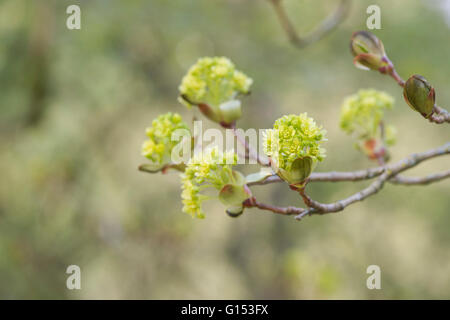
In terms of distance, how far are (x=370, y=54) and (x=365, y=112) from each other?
1.02 ft

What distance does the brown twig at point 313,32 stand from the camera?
1.62 m

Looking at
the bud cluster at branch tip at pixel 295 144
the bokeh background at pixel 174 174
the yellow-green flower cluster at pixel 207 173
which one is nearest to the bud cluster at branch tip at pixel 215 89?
the yellow-green flower cluster at pixel 207 173

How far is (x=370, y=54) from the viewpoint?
0.93 meters

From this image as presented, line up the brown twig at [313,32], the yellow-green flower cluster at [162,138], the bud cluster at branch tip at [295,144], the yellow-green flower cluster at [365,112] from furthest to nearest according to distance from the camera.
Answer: the brown twig at [313,32] < the yellow-green flower cluster at [365,112] < the yellow-green flower cluster at [162,138] < the bud cluster at branch tip at [295,144]

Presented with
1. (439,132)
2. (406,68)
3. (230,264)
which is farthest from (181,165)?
(439,132)

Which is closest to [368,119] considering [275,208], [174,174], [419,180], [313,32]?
[419,180]

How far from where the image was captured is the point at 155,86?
3711 millimetres

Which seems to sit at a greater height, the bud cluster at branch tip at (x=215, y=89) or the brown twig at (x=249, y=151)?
the bud cluster at branch tip at (x=215, y=89)

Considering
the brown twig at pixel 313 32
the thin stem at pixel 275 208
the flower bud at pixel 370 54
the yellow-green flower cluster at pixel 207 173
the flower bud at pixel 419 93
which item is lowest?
the thin stem at pixel 275 208

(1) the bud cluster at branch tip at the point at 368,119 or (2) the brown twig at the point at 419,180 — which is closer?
(2) the brown twig at the point at 419,180

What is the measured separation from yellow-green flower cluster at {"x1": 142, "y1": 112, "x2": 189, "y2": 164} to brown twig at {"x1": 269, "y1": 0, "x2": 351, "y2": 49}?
2.53ft

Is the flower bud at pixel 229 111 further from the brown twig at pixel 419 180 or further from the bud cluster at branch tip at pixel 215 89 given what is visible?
the brown twig at pixel 419 180

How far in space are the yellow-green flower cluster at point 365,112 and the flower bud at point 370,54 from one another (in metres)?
0.27

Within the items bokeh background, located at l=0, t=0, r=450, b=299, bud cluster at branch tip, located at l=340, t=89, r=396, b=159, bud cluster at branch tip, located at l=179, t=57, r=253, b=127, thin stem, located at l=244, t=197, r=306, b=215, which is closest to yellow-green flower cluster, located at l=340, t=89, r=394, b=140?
bud cluster at branch tip, located at l=340, t=89, r=396, b=159
